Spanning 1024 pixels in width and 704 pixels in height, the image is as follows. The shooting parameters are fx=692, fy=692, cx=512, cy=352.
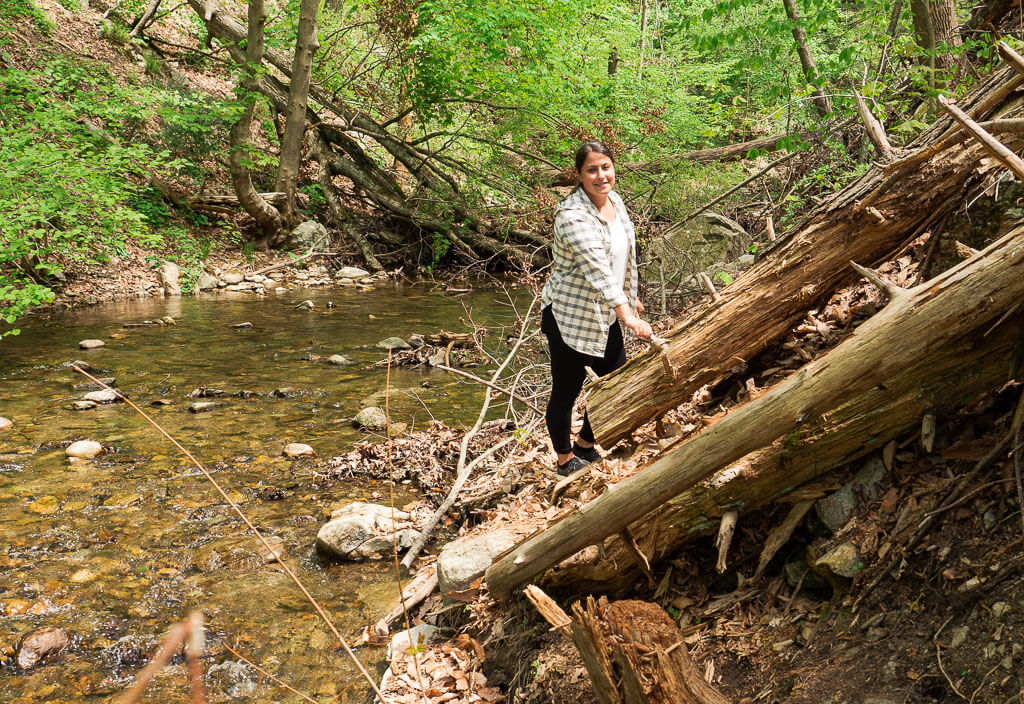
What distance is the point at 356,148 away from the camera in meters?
16.8

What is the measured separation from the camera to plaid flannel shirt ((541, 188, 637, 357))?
12.7 feet

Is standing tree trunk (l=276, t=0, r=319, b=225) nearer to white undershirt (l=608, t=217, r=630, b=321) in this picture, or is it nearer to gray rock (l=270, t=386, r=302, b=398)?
gray rock (l=270, t=386, r=302, b=398)

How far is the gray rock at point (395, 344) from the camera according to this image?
9500 mm

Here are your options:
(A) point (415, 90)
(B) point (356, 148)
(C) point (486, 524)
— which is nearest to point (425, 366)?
(C) point (486, 524)

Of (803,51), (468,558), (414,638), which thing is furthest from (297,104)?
(414,638)

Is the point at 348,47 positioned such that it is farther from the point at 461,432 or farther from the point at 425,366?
the point at 461,432

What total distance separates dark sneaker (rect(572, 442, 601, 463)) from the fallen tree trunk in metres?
1.02

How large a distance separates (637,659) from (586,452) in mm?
2021

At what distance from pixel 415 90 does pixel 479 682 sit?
13436 millimetres

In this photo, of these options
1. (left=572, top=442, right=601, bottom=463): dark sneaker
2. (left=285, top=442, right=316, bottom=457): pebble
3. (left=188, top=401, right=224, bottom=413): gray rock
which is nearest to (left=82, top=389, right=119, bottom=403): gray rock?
(left=188, top=401, right=224, bottom=413): gray rock

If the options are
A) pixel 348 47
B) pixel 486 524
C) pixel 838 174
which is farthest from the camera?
pixel 348 47

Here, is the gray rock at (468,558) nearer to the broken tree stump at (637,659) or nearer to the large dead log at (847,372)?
the large dead log at (847,372)

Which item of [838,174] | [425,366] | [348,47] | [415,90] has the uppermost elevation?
[348,47]

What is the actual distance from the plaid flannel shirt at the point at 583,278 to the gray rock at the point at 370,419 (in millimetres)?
3178
